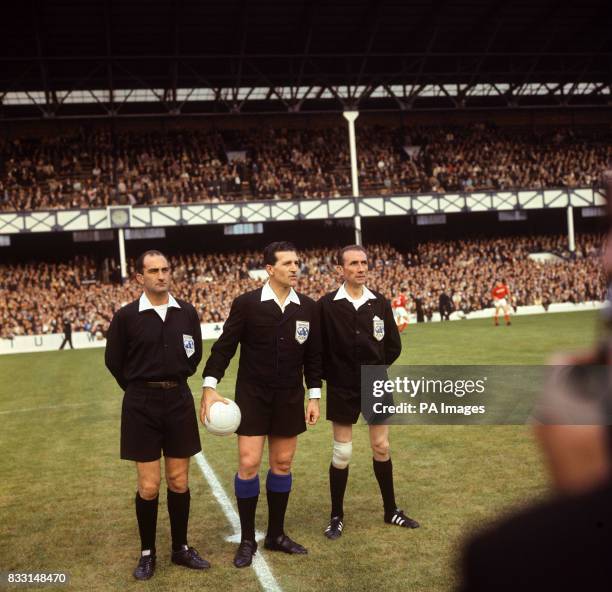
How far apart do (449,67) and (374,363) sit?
39371 mm

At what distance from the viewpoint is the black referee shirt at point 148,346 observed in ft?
18.0

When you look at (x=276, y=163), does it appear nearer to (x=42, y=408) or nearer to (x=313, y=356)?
(x=42, y=408)

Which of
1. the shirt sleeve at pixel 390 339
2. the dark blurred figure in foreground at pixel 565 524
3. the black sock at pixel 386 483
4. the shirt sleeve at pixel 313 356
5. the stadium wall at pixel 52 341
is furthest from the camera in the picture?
the stadium wall at pixel 52 341

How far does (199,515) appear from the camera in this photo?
6770 millimetres

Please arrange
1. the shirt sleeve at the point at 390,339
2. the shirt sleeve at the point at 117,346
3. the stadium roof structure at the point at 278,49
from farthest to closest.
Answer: the stadium roof structure at the point at 278,49 → the shirt sleeve at the point at 390,339 → the shirt sleeve at the point at 117,346

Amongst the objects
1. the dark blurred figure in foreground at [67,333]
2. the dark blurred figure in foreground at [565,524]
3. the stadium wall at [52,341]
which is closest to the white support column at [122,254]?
the stadium wall at [52,341]

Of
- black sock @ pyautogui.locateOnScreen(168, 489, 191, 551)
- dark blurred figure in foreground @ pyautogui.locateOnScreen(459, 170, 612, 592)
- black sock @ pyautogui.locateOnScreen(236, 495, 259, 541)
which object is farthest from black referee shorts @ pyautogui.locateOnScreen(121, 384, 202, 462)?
dark blurred figure in foreground @ pyautogui.locateOnScreen(459, 170, 612, 592)

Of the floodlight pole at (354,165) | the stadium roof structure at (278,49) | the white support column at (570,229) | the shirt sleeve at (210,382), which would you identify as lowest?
the shirt sleeve at (210,382)

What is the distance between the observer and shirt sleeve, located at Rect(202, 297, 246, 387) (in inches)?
228

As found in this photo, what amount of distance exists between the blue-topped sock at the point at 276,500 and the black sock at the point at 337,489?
504 mm

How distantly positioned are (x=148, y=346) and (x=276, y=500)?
1593 mm

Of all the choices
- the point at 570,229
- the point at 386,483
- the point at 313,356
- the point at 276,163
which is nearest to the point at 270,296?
the point at 313,356

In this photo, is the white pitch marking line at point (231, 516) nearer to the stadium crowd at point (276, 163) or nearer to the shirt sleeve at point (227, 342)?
the shirt sleeve at point (227, 342)

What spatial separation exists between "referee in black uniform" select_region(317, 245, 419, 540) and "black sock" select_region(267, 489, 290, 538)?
50 centimetres
